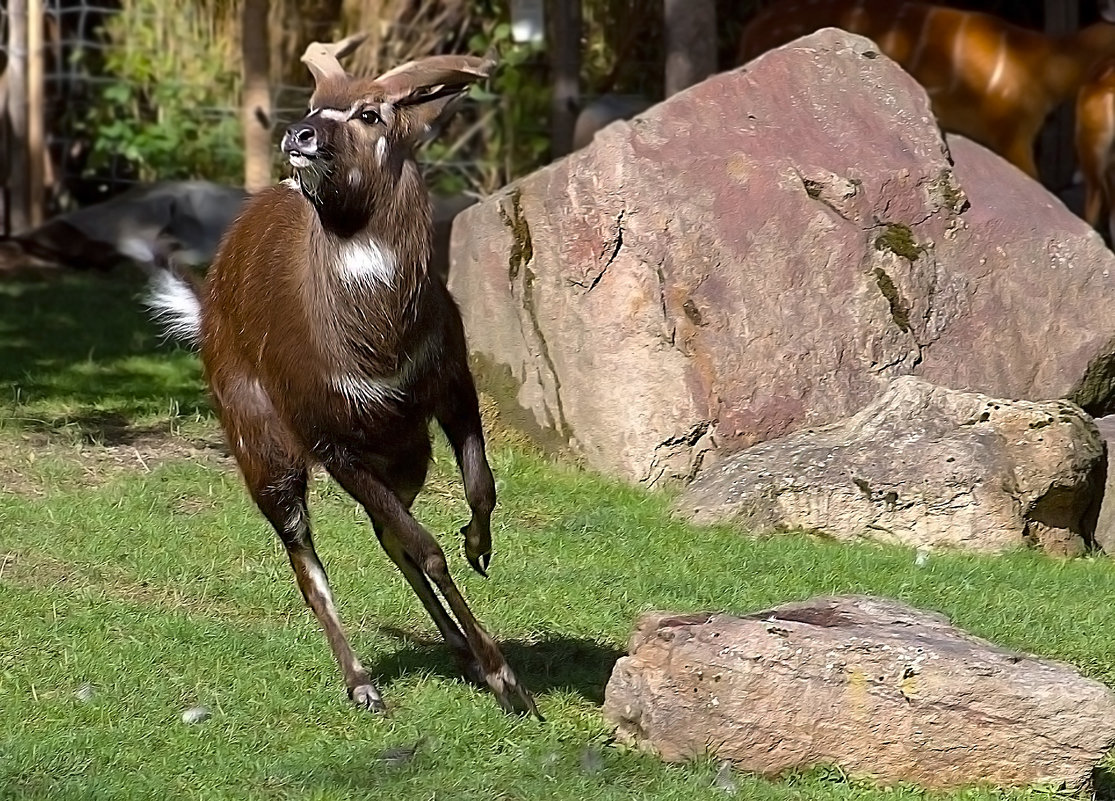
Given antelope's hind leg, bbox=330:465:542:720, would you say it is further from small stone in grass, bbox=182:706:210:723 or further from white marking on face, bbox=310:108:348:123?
white marking on face, bbox=310:108:348:123

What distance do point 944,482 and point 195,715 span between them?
3.01 metres

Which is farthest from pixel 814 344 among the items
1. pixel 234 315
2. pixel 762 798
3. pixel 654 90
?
pixel 654 90

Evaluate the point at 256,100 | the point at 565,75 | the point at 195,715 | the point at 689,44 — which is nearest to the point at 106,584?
the point at 195,715

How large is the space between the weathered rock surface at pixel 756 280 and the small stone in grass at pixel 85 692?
2857 millimetres

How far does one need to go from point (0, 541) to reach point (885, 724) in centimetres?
334

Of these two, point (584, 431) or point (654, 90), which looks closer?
point (584, 431)

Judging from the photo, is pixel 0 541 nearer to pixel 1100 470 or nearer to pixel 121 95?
pixel 1100 470

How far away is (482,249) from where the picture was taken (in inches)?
311

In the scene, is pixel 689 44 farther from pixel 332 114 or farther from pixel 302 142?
pixel 302 142

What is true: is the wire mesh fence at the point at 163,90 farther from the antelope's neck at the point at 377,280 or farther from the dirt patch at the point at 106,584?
the antelope's neck at the point at 377,280

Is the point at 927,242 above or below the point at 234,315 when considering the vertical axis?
below

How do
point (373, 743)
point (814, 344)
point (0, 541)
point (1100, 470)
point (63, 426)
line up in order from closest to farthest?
point (373, 743) < point (0, 541) < point (1100, 470) < point (814, 344) < point (63, 426)

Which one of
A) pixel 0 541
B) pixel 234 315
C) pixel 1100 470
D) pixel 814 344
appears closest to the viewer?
pixel 234 315

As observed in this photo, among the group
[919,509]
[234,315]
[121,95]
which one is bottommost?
[121,95]
